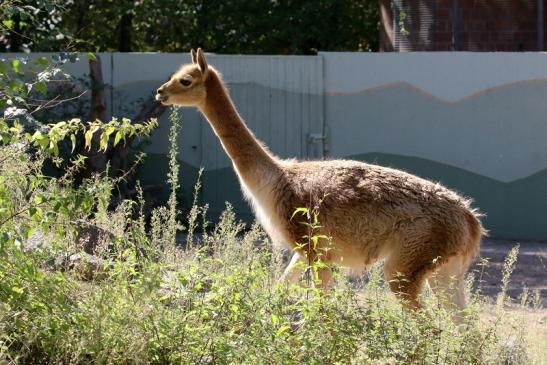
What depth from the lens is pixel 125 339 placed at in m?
5.14

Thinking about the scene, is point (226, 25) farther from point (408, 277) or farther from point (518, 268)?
point (408, 277)

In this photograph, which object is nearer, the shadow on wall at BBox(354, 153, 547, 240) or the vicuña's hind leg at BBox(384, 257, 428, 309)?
the vicuña's hind leg at BBox(384, 257, 428, 309)

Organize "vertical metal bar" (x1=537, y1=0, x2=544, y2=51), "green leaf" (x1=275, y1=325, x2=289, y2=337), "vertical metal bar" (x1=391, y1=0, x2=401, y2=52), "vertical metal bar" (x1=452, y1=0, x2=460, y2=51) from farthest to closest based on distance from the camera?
"vertical metal bar" (x1=391, y1=0, x2=401, y2=52), "vertical metal bar" (x1=452, y1=0, x2=460, y2=51), "vertical metal bar" (x1=537, y1=0, x2=544, y2=51), "green leaf" (x1=275, y1=325, x2=289, y2=337)

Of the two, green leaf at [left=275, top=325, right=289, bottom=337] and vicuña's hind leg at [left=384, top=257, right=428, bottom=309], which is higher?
green leaf at [left=275, top=325, right=289, bottom=337]

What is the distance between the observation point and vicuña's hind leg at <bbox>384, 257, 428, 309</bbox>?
683 centimetres

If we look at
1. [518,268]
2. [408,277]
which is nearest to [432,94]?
[518,268]

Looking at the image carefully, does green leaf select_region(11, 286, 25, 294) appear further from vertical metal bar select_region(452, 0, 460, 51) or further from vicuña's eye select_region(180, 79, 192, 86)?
vertical metal bar select_region(452, 0, 460, 51)

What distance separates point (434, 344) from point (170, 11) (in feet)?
52.9

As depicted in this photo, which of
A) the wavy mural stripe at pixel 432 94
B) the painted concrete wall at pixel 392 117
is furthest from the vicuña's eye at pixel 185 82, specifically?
the wavy mural stripe at pixel 432 94

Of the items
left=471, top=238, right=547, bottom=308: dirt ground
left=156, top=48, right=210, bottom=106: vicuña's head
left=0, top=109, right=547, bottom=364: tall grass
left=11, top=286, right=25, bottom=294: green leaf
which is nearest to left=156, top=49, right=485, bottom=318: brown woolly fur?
left=156, top=48, right=210, bottom=106: vicuña's head

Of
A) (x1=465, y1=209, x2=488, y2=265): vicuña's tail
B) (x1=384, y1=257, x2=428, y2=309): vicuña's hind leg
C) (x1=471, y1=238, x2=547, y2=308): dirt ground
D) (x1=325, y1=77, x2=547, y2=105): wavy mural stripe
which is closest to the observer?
(x1=384, y1=257, x2=428, y2=309): vicuña's hind leg

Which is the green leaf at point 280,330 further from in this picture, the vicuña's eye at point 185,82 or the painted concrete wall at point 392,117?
the painted concrete wall at point 392,117

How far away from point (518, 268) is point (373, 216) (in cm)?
530

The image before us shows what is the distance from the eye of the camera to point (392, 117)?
14695 mm
